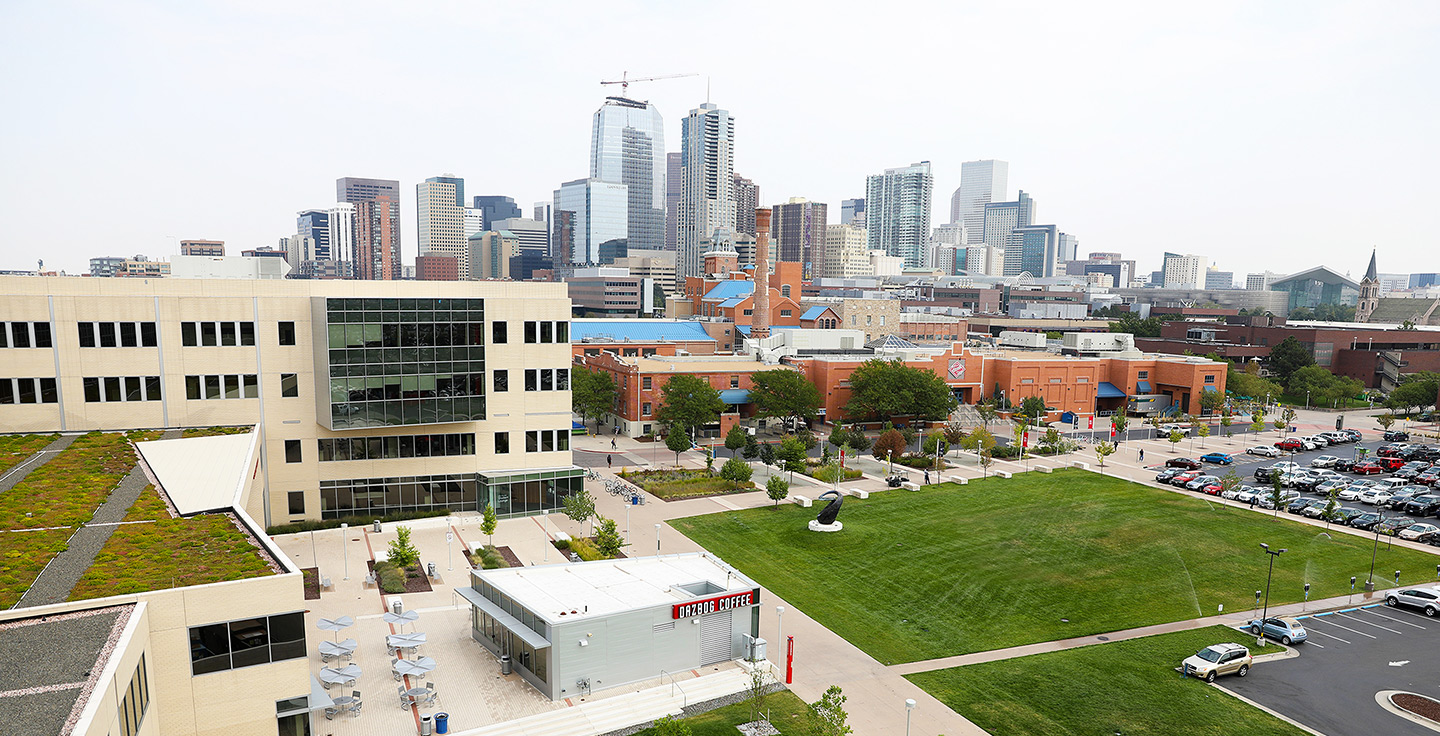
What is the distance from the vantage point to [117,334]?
4206cm

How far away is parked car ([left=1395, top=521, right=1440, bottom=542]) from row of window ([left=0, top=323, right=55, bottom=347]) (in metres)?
76.9

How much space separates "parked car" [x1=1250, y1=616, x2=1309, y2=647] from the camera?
107 ft

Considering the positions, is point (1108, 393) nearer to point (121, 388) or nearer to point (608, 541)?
point (608, 541)

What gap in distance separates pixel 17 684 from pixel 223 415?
32.9 metres

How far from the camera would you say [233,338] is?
4425 cm

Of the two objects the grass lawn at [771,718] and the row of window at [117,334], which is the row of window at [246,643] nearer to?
the grass lawn at [771,718]

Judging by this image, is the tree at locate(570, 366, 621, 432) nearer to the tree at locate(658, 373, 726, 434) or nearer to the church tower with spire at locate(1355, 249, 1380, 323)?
the tree at locate(658, 373, 726, 434)

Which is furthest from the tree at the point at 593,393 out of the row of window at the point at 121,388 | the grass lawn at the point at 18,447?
the grass lawn at the point at 18,447

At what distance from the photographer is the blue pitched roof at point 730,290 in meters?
130

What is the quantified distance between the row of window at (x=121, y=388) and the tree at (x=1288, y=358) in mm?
131710

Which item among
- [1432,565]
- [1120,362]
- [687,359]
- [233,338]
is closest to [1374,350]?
[1120,362]

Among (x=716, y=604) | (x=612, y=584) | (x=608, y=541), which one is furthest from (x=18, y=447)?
(x=716, y=604)

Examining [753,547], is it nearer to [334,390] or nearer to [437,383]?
[437,383]

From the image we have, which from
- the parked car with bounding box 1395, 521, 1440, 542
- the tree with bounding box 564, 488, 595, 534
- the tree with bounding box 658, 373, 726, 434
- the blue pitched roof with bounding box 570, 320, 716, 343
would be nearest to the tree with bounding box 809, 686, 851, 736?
the tree with bounding box 564, 488, 595, 534
